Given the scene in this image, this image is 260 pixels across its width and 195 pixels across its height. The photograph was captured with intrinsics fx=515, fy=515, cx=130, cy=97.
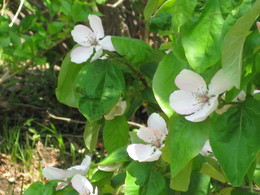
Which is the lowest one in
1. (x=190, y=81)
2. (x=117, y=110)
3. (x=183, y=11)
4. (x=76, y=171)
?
(x=76, y=171)

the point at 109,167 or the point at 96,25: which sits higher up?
the point at 96,25

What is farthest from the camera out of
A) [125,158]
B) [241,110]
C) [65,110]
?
[65,110]

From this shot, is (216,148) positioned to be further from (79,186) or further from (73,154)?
(73,154)

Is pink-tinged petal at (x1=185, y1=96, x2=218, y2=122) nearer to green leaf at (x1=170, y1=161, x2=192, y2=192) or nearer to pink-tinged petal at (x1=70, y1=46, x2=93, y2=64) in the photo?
green leaf at (x1=170, y1=161, x2=192, y2=192)

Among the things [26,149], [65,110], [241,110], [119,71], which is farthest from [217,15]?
[65,110]

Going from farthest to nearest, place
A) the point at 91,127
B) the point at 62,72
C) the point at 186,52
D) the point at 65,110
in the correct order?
1. the point at 65,110
2. the point at 91,127
3. the point at 62,72
4. the point at 186,52

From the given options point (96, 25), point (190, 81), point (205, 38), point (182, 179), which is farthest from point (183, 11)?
point (96, 25)

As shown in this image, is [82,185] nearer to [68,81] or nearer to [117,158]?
[117,158]

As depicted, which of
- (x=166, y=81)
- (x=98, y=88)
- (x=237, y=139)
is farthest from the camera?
(x=98, y=88)
